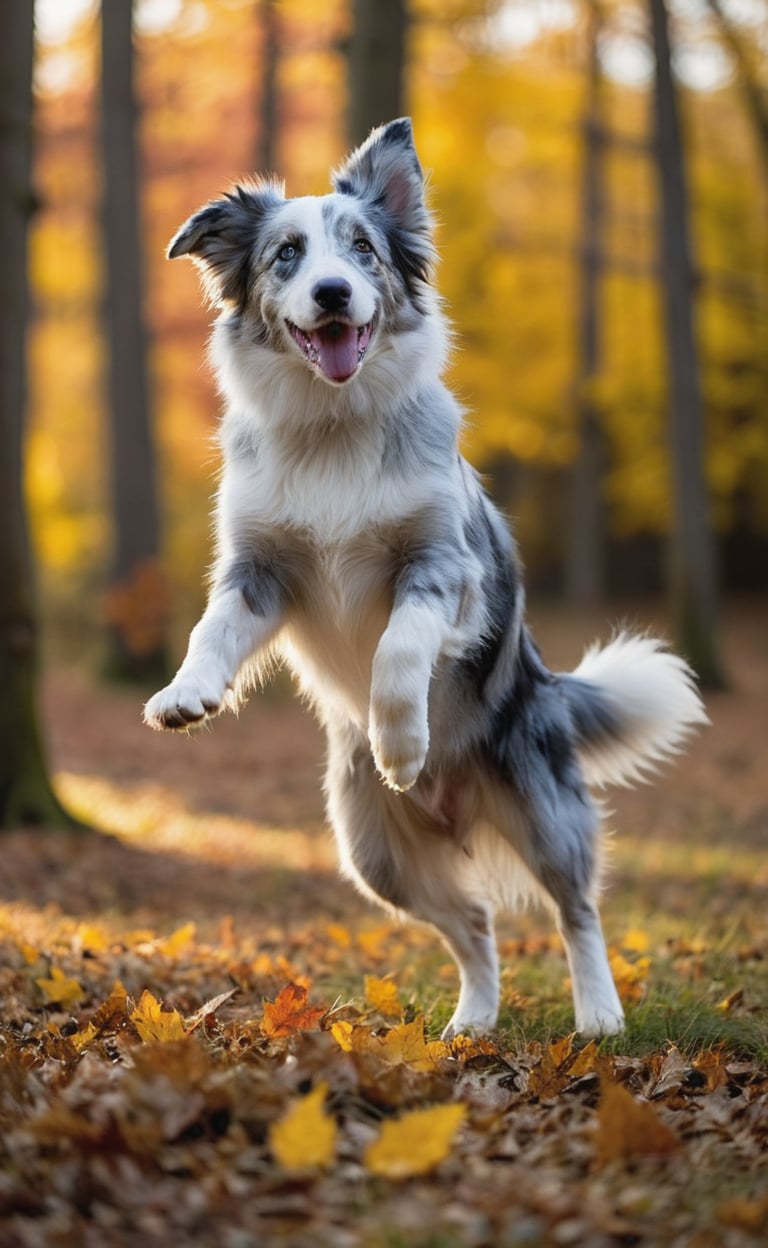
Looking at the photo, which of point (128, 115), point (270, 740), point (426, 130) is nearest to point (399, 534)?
point (270, 740)

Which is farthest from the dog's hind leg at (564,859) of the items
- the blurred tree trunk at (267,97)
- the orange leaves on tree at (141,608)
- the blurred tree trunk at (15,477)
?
the blurred tree trunk at (267,97)

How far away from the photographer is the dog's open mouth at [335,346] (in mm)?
4352

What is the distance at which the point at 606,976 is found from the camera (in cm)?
471

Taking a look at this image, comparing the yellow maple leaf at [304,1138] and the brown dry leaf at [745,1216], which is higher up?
the yellow maple leaf at [304,1138]

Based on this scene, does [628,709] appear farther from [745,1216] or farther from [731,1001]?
[745,1216]

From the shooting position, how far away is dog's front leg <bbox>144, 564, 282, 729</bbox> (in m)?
3.92

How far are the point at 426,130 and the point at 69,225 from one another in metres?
8.08

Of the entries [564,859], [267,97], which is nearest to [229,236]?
[564,859]

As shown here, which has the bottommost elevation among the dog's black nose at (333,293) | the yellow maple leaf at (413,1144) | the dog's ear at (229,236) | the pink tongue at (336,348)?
the yellow maple leaf at (413,1144)

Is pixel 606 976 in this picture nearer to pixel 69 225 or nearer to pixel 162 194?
pixel 162 194

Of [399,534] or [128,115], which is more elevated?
[128,115]

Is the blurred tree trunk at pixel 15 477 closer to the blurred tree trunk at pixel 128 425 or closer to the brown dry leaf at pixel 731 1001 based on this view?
the brown dry leaf at pixel 731 1001

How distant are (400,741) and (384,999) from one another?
0.97 m

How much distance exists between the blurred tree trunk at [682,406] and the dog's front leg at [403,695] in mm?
12763
